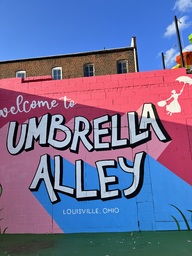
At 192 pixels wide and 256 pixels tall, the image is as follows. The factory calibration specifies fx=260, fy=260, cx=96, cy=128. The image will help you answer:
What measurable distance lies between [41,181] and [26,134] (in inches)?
46.1

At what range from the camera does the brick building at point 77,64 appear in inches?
959

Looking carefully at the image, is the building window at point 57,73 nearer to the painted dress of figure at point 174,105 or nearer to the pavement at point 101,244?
the painted dress of figure at point 174,105

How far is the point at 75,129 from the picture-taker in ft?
19.8

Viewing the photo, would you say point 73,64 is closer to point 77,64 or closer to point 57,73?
point 77,64

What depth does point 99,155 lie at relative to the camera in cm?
585

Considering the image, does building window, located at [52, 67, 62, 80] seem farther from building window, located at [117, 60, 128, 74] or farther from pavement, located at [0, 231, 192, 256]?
pavement, located at [0, 231, 192, 256]

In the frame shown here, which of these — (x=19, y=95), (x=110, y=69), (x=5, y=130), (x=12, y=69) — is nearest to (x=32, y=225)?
(x=5, y=130)

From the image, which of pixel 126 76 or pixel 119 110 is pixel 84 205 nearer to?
pixel 119 110

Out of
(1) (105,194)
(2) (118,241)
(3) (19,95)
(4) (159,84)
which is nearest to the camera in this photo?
(2) (118,241)

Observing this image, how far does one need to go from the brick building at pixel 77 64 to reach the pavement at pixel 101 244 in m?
20.3

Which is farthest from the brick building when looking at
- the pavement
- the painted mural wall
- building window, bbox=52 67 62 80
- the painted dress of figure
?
the pavement

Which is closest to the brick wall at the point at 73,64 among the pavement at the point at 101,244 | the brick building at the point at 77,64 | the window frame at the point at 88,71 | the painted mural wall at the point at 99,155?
the brick building at the point at 77,64

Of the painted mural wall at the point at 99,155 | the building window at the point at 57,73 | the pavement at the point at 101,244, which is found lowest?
the pavement at the point at 101,244

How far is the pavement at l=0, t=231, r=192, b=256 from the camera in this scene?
428 cm
